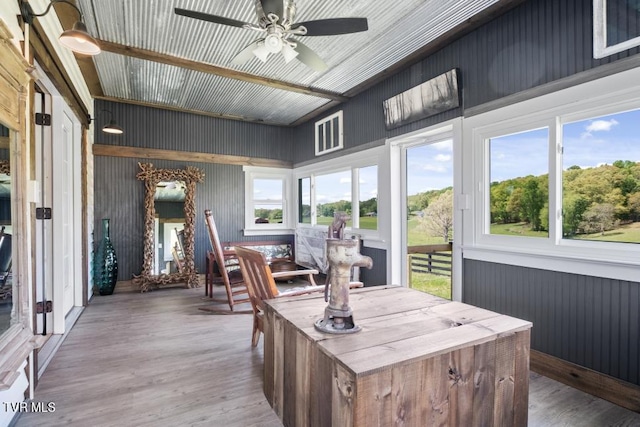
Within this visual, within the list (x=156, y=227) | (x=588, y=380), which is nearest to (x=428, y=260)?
(x=588, y=380)

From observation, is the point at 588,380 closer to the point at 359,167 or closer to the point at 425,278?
the point at 425,278

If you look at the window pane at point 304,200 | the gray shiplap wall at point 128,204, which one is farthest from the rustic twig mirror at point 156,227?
the window pane at point 304,200

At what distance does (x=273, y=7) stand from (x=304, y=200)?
13.9 ft

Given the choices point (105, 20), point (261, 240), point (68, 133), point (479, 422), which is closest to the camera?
point (479, 422)

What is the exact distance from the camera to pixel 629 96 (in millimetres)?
2092

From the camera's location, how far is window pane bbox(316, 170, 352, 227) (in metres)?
5.11

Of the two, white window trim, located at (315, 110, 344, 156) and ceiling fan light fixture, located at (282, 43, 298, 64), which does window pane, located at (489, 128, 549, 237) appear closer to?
ceiling fan light fixture, located at (282, 43, 298, 64)

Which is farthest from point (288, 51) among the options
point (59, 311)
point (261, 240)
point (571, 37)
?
point (261, 240)

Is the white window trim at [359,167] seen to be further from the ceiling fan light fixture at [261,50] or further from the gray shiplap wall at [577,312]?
the ceiling fan light fixture at [261,50]

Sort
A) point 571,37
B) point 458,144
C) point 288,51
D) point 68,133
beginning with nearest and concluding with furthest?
1. point 571,37
2. point 288,51
3. point 458,144
4. point 68,133

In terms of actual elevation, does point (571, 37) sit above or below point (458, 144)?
above

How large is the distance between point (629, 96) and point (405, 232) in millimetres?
2430

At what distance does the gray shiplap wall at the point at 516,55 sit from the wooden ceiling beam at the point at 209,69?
1.27 m

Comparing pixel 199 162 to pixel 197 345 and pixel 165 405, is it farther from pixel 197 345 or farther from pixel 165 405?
pixel 165 405
